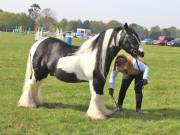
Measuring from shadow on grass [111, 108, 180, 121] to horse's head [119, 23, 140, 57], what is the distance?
60.6 inches

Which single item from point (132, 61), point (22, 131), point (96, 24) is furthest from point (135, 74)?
point (96, 24)

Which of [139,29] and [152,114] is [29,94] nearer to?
[152,114]

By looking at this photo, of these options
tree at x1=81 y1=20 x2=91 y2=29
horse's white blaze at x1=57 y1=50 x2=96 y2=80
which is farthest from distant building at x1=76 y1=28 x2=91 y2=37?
horse's white blaze at x1=57 y1=50 x2=96 y2=80

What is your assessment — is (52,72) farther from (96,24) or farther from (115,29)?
(96,24)

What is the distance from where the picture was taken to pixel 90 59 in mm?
9867

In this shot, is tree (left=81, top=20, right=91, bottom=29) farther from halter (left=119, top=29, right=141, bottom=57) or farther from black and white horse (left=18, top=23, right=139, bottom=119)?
halter (left=119, top=29, right=141, bottom=57)

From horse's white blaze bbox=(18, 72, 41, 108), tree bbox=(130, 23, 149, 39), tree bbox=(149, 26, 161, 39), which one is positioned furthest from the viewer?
tree bbox=(149, 26, 161, 39)

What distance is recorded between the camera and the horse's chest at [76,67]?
32.3 feet

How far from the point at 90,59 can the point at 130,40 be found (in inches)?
38.5

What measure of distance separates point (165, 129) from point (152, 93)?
527 cm

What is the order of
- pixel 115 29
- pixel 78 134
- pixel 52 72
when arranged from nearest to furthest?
pixel 78 134
pixel 115 29
pixel 52 72

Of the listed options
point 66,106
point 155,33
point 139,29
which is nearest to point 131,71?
point 66,106

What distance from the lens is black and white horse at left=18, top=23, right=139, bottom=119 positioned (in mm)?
9742

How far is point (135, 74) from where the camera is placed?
10.6 meters
